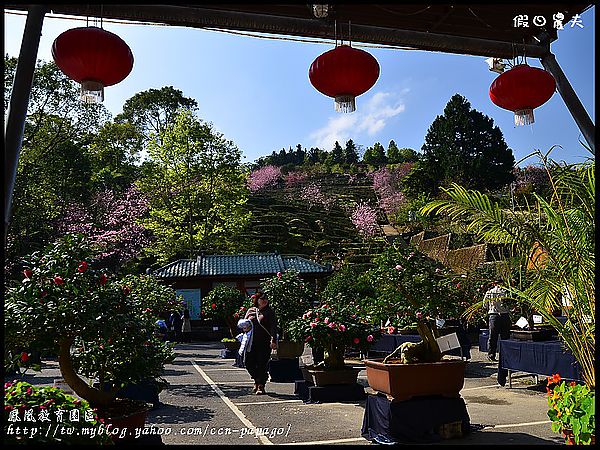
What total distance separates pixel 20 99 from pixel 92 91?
0.53 meters

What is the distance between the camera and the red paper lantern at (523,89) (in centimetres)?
405

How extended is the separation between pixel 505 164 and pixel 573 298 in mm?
30722

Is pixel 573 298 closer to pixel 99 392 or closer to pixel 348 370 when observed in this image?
pixel 99 392

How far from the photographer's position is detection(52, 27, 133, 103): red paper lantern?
3.33 metres

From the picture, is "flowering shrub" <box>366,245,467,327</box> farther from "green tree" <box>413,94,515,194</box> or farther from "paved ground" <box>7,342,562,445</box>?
"green tree" <box>413,94,515,194</box>

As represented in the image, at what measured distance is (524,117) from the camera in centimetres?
415

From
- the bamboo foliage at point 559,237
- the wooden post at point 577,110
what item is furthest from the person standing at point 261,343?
the wooden post at point 577,110

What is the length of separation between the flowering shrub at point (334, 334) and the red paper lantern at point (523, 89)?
13.3 feet

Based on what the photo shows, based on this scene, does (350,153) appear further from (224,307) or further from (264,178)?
(224,307)

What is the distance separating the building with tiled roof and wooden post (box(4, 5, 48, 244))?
59.1 ft

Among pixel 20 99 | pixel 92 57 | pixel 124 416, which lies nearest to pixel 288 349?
pixel 124 416

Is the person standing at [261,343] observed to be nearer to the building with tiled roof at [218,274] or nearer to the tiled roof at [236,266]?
the building with tiled roof at [218,274]

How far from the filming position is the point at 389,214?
37.2 metres

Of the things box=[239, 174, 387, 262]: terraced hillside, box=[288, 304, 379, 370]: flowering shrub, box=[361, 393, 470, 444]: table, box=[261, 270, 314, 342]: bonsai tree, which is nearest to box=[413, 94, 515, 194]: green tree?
box=[239, 174, 387, 262]: terraced hillside
